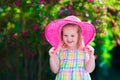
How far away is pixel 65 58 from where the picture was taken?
239 inches

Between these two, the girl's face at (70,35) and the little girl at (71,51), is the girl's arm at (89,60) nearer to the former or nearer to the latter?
the little girl at (71,51)

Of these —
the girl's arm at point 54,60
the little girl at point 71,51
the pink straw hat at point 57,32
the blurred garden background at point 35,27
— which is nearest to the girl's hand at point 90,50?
the little girl at point 71,51

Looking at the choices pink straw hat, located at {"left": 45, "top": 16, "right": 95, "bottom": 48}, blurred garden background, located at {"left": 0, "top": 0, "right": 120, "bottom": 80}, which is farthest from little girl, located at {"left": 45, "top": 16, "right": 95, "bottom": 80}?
blurred garden background, located at {"left": 0, "top": 0, "right": 120, "bottom": 80}

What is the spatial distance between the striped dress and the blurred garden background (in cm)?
176

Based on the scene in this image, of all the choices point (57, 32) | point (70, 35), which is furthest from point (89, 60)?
point (57, 32)

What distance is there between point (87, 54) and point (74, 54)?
0.50ft

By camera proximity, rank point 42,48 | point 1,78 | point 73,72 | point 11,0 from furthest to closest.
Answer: point 1,78, point 42,48, point 11,0, point 73,72

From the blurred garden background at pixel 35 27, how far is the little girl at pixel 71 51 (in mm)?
1629

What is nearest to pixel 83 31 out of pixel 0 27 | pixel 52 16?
pixel 52 16

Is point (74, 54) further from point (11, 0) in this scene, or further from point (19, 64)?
point (19, 64)

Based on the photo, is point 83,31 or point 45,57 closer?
point 83,31

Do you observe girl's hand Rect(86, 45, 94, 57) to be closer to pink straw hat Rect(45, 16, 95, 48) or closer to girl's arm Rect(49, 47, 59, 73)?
pink straw hat Rect(45, 16, 95, 48)

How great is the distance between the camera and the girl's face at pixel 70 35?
5.98 metres

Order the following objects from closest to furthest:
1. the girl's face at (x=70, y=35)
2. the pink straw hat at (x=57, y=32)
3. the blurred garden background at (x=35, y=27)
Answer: the girl's face at (x=70, y=35)
the pink straw hat at (x=57, y=32)
the blurred garden background at (x=35, y=27)
